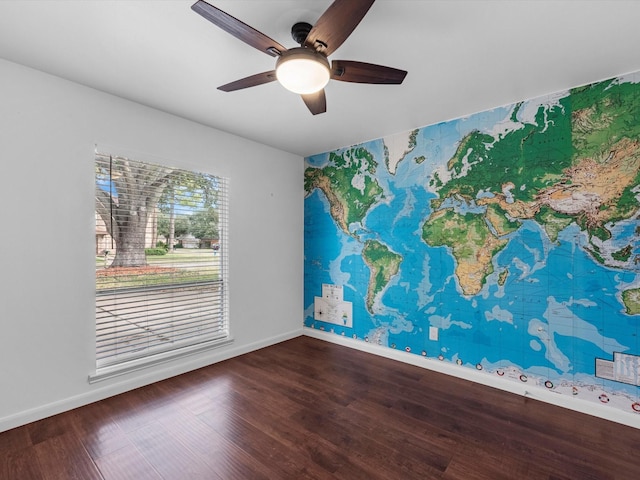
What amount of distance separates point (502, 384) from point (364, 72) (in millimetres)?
2858

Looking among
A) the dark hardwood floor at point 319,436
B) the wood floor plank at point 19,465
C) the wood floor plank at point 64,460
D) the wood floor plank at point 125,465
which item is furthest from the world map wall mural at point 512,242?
the wood floor plank at point 19,465

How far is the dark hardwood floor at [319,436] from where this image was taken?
1.71 meters

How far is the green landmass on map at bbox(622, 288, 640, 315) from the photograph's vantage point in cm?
214

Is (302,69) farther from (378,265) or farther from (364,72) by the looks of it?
(378,265)

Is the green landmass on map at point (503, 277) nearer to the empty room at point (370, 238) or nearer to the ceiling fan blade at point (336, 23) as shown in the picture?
the empty room at point (370, 238)

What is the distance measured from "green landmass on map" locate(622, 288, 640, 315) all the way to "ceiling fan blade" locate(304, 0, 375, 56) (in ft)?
8.77

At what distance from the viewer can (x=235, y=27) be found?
4.61 feet

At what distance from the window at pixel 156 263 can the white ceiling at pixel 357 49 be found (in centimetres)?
76

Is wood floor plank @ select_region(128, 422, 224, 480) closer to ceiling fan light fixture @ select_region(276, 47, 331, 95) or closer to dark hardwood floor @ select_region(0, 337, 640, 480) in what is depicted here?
dark hardwood floor @ select_region(0, 337, 640, 480)

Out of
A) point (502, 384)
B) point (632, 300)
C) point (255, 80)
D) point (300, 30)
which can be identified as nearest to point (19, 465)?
point (255, 80)

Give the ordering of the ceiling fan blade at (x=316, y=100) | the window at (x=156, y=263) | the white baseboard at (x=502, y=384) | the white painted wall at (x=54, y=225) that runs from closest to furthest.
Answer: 1. the ceiling fan blade at (x=316, y=100)
2. the white painted wall at (x=54, y=225)
3. the white baseboard at (x=502, y=384)
4. the window at (x=156, y=263)

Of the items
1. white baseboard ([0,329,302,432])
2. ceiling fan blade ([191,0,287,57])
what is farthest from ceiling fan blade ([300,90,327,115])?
white baseboard ([0,329,302,432])

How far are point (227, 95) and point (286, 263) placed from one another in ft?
7.46

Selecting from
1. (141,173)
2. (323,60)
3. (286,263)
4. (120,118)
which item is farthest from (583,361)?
(120,118)
